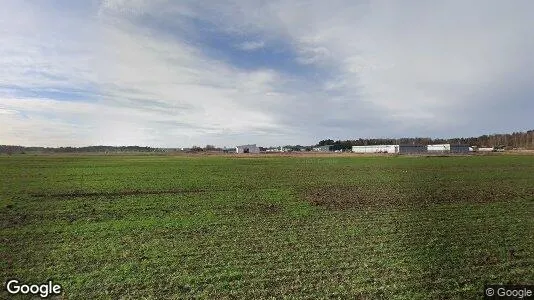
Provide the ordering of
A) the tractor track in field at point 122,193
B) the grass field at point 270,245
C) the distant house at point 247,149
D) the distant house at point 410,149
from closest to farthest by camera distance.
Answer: the grass field at point 270,245 < the tractor track in field at point 122,193 < the distant house at point 410,149 < the distant house at point 247,149

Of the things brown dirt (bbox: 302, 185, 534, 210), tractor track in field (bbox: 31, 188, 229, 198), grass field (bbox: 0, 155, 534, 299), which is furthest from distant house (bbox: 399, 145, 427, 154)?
tractor track in field (bbox: 31, 188, 229, 198)

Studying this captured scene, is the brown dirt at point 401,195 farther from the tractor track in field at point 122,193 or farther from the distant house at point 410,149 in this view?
the distant house at point 410,149

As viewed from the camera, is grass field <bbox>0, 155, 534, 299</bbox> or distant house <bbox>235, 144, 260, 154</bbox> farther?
distant house <bbox>235, 144, 260, 154</bbox>

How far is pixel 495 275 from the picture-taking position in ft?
31.8

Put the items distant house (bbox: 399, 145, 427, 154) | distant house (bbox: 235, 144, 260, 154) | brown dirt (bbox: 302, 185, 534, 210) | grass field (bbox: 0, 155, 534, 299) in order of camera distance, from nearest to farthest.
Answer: grass field (bbox: 0, 155, 534, 299)
brown dirt (bbox: 302, 185, 534, 210)
distant house (bbox: 399, 145, 427, 154)
distant house (bbox: 235, 144, 260, 154)

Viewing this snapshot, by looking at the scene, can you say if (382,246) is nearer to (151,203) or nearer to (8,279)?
(8,279)

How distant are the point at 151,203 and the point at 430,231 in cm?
1496

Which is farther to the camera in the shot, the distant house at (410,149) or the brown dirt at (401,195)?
the distant house at (410,149)

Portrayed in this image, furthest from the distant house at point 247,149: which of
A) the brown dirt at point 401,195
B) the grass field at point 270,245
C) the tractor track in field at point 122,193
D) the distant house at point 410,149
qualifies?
the grass field at point 270,245

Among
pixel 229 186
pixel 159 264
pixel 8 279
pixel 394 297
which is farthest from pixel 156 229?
pixel 229 186

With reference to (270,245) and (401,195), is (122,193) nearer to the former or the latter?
(270,245)

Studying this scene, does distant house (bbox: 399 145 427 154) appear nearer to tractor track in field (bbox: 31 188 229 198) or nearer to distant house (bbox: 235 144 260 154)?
distant house (bbox: 235 144 260 154)

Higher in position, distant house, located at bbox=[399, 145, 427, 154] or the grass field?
distant house, located at bbox=[399, 145, 427, 154]

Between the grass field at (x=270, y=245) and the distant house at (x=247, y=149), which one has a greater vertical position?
the distant house at (x=247, y=149)
